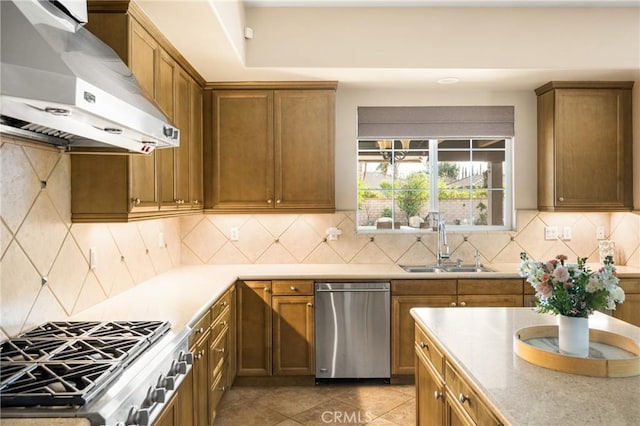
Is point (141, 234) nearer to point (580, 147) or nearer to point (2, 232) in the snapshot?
point (2, 232)

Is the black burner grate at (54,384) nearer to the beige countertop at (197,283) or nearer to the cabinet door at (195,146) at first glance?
the beige countertop at (197,283)

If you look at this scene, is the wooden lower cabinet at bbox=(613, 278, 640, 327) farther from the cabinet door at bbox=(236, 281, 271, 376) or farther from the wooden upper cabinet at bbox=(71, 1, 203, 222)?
the wooden upper cabinet at bbox=(71, 1, 203, 222)

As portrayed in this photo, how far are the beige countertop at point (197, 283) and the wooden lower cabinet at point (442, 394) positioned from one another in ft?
3.76

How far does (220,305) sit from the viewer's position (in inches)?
117

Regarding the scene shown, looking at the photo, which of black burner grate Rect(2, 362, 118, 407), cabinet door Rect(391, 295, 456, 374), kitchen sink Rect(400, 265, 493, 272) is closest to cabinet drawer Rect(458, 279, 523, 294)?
cabinet door Rect(391, 295, 456, 374)

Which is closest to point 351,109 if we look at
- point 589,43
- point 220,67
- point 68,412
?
point 220,67

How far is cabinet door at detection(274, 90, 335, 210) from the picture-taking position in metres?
3.83

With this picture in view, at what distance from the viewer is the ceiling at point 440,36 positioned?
343cm

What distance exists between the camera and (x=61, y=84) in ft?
4.15

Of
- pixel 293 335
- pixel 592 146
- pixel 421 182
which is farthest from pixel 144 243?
pixel 592 146

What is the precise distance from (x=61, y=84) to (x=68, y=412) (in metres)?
0.92

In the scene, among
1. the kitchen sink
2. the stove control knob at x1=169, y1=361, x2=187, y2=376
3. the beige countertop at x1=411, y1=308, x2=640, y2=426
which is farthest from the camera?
the kitchen sink

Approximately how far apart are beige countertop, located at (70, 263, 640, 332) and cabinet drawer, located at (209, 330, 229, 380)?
31cm

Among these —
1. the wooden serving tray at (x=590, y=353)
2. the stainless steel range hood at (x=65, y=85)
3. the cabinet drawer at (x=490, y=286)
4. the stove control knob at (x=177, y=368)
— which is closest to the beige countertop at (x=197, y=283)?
the cabinet drawer at (x=490, y=286)
